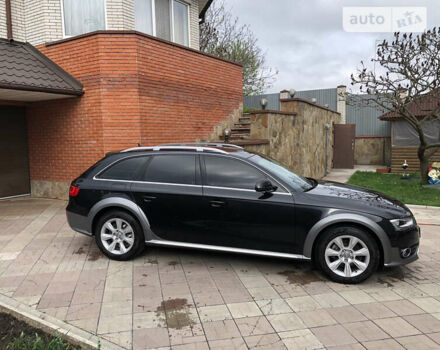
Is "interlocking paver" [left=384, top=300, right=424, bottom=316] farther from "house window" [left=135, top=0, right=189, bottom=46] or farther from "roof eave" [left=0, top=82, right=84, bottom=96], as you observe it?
"house window" [left=135, top=0, right=189, bottom=46]

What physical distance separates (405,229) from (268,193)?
5.34 feet

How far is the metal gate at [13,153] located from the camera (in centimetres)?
975

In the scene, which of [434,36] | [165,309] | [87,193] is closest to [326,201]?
[165,309]

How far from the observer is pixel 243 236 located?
4621mm

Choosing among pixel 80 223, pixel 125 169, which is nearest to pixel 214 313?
pixel 125 169

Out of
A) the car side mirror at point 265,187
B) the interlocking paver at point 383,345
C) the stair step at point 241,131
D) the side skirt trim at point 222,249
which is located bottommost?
the interlocking paver at point 383,345

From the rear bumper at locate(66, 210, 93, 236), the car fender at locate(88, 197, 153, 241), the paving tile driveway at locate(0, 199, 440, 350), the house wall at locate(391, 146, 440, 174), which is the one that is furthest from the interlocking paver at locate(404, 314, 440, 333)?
the house wall at locate(391, 146, 440, 174)

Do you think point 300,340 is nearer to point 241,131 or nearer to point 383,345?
point 383,345

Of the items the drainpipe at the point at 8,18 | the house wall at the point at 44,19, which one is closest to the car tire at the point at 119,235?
the house wall at the point at 44,19

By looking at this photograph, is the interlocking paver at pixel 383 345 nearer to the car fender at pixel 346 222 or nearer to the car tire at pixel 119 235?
the car fender at pixel 346 222

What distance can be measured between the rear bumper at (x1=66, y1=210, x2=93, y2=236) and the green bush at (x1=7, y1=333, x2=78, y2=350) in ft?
7.21

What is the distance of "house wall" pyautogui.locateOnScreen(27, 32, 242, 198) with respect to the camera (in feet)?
28.2

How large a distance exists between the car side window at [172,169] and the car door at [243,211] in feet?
0.71

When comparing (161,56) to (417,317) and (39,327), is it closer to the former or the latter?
(39,327)
